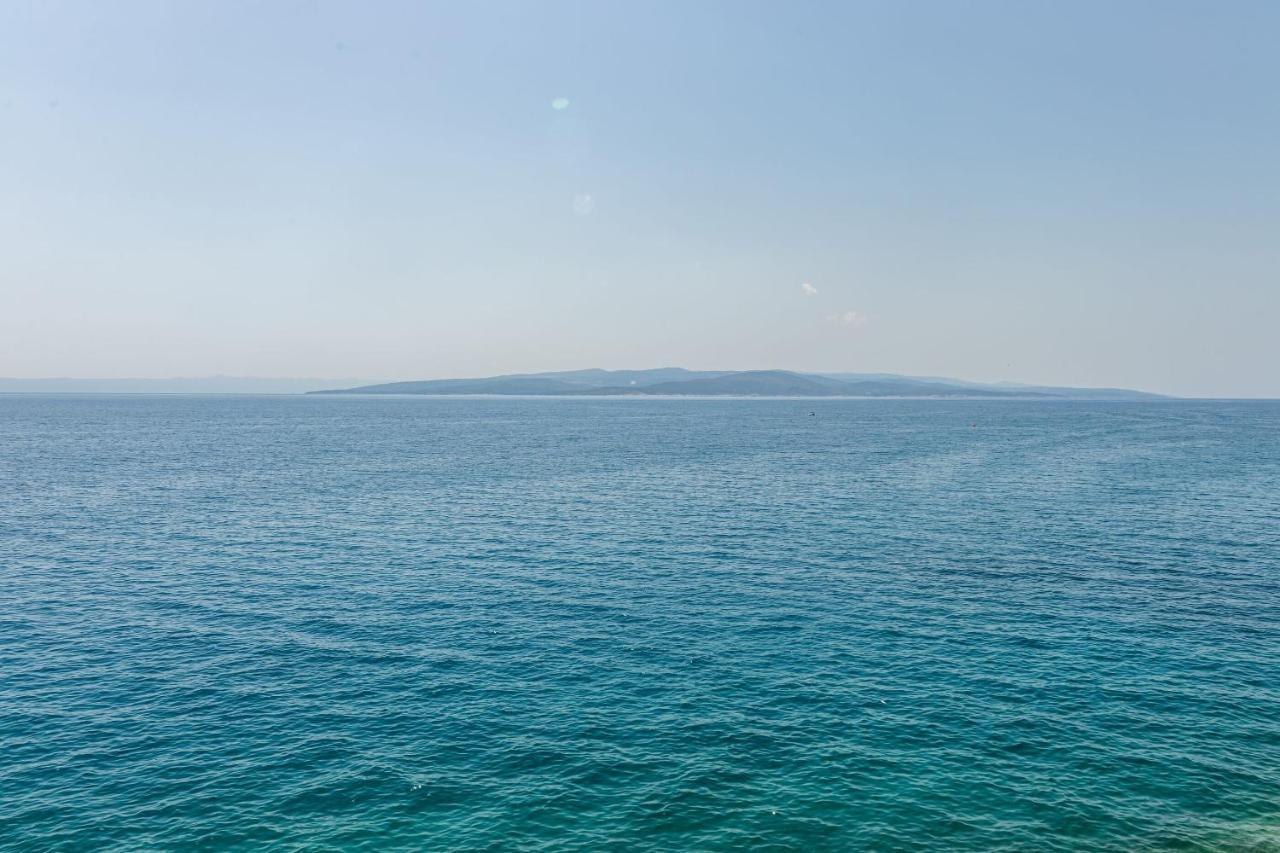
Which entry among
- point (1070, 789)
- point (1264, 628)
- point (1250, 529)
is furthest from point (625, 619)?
point (1250, 529)

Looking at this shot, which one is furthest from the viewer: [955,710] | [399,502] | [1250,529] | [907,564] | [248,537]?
[399,502]

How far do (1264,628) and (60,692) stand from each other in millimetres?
89672

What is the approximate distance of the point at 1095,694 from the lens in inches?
1919

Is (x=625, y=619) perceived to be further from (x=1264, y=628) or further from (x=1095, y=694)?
(x=1264, y=628)

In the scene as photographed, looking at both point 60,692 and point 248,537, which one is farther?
point 248,537

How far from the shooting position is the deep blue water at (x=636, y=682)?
36.5 meters

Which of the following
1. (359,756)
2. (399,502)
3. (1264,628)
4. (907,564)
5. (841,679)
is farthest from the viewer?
(399,502)

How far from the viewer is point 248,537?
90812mm

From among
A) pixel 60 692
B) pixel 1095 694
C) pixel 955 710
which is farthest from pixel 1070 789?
pixel 60 692

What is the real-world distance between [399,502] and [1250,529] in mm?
120770

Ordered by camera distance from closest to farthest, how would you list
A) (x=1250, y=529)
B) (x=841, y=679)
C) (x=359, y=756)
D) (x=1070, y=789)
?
(x=1070, y=789)
(x=359, y=756)
(x=841, y=679)
(x=1250, y=529)

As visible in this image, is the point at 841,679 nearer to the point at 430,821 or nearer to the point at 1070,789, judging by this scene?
the point at 1070,789

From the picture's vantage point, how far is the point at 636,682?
50.4 metres

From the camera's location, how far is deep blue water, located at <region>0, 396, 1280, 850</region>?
120 feet
